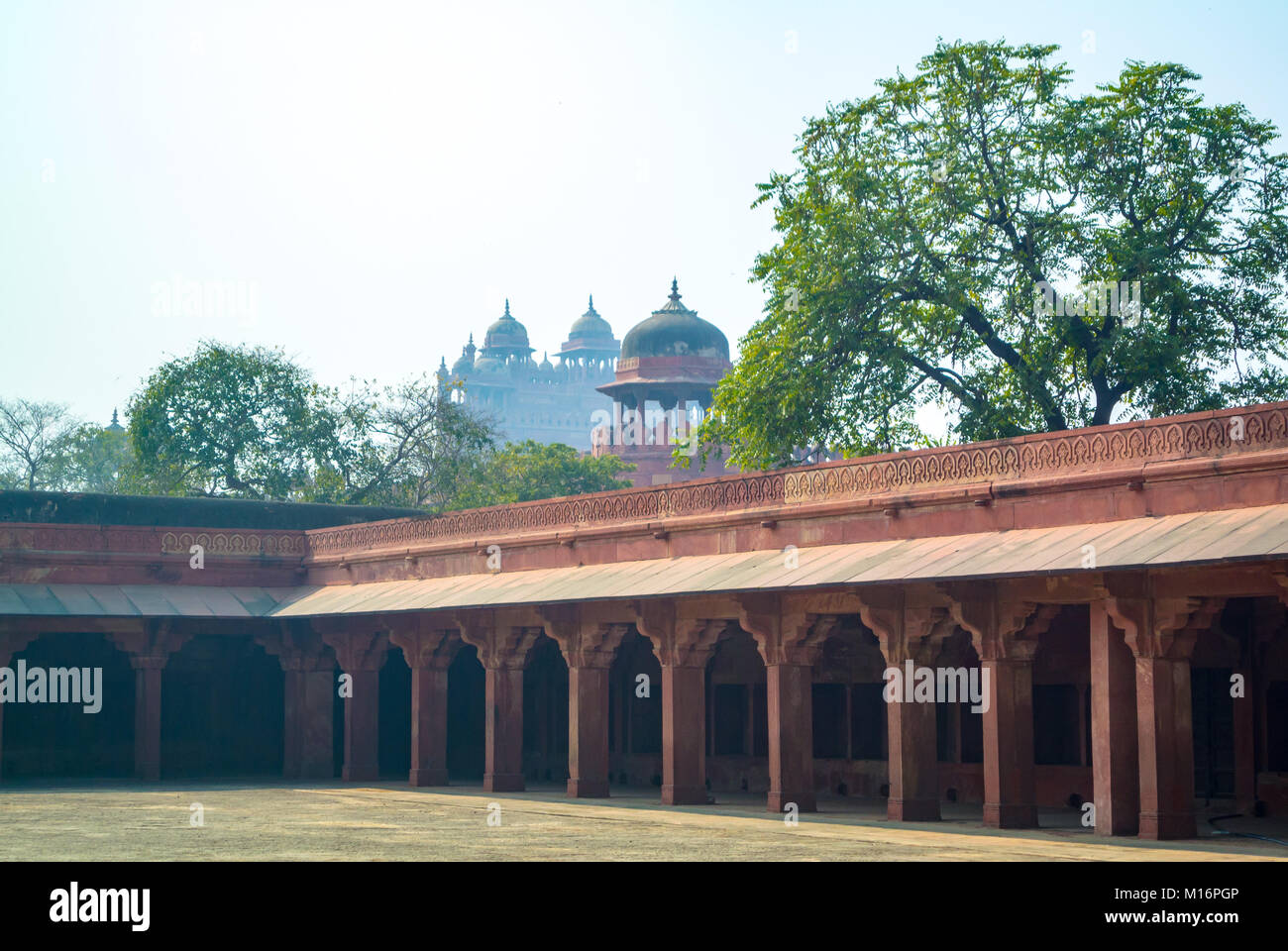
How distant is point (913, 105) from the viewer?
1293 inches

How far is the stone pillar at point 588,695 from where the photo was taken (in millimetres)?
23859

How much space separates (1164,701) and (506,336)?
462ft

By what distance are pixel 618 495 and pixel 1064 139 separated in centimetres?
1226

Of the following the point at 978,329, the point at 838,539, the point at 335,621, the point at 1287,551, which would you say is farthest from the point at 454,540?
the point at 1287,551

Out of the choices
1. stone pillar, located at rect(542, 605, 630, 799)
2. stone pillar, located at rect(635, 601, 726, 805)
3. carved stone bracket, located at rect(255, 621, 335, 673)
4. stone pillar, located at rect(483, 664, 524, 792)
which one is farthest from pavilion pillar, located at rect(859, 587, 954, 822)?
carved stone bracket, located at rect(255, 621, 335, 673)

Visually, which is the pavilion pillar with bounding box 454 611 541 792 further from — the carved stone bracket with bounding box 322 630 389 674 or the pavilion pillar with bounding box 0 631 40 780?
the pavilion pillar with bounding box 0 631 40 780

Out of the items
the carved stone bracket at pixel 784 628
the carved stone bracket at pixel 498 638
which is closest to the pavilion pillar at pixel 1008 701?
the carved stone bracket at pixel 784 628

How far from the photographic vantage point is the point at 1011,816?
18.0 metres

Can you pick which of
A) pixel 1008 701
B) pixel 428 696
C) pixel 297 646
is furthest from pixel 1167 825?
pixel 297 646

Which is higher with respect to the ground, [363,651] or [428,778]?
[363,651]

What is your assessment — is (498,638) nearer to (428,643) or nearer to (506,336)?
(428,643)

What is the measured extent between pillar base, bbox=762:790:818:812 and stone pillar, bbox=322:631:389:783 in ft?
32.0

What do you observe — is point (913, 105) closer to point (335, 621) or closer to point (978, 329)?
point (978, 329)
